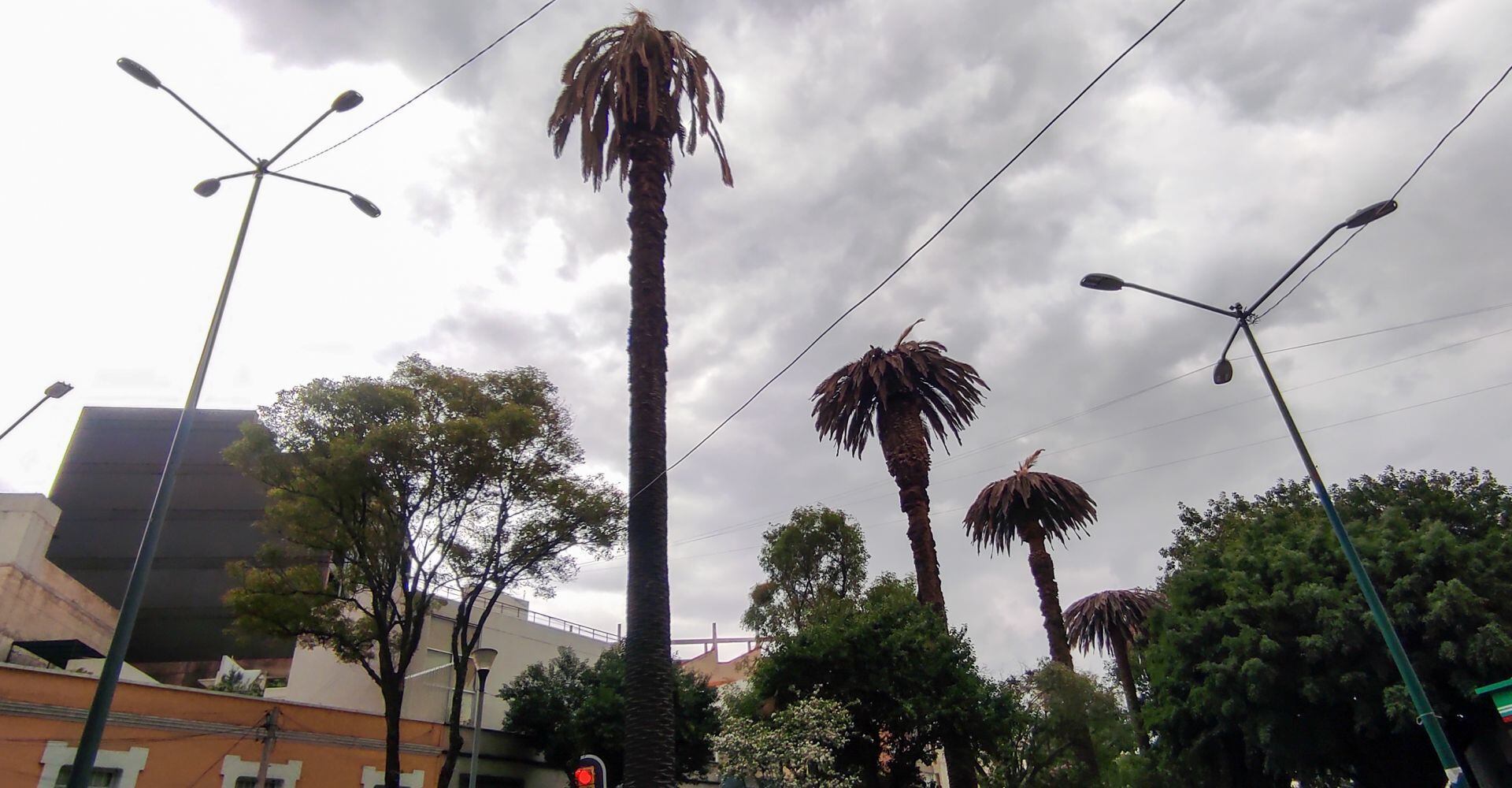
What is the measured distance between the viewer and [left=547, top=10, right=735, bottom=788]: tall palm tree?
12867 millimetres

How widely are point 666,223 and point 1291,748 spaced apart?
17.0 meters

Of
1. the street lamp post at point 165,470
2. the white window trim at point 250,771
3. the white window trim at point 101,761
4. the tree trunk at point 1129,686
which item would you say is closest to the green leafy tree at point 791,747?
the tree trunk at point 1129,686

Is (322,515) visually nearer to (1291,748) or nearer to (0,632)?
(0,632)

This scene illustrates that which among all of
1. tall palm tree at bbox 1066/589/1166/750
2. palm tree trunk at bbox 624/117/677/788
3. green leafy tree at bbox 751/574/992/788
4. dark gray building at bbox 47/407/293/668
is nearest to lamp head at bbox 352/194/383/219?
palm tree trunk at bbox 624/117/677/788

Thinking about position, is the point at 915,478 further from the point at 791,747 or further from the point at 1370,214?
the point at 1370,214

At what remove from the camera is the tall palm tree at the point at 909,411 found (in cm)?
2669

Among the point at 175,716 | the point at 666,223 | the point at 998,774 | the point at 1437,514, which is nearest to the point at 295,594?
the point at 175,716

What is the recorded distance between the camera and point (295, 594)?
19.7 m

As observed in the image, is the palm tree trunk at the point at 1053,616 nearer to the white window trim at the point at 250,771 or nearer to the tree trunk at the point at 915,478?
the tree trunk at the point at 915,478

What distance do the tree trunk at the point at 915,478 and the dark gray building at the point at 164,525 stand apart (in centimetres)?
2645

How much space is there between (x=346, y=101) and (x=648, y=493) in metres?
7.24

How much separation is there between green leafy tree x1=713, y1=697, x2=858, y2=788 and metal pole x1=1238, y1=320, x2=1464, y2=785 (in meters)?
13.5

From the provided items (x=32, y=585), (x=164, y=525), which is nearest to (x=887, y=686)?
(x=32, y=585)

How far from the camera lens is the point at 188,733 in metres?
17.9
